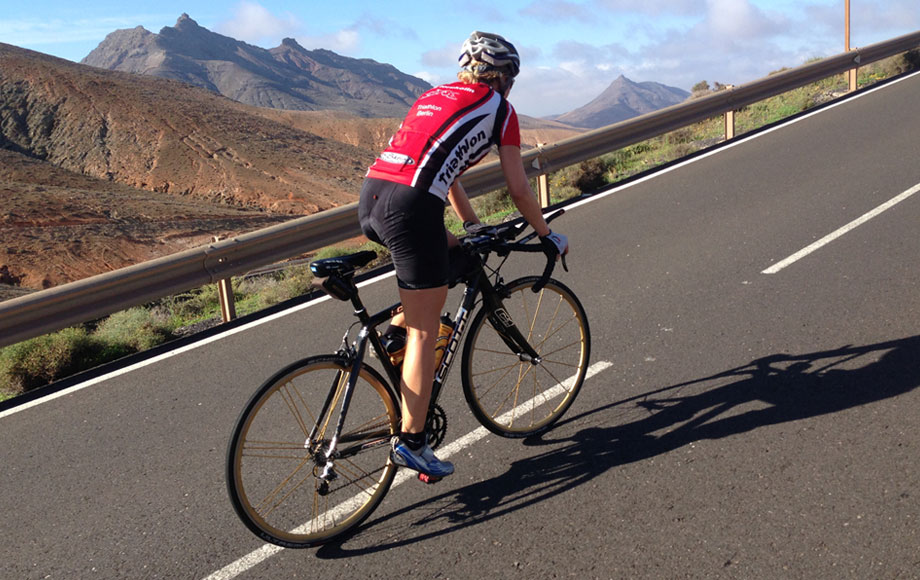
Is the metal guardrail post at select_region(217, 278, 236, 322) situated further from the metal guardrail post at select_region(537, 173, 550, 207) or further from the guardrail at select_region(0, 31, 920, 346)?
the metal guardrail post at select_region(537, 173, 550, 207)

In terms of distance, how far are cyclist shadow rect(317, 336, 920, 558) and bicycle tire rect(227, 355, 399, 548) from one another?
0.15 metres

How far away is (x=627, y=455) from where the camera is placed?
414 cm

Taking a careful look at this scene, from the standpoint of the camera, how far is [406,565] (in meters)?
3.46

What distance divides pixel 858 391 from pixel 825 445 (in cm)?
69

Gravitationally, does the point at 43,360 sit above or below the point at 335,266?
below

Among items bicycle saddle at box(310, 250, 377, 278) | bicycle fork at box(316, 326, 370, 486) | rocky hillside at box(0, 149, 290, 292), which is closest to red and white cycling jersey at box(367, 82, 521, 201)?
bicycle saddle at box(310, 250, 377, 278)

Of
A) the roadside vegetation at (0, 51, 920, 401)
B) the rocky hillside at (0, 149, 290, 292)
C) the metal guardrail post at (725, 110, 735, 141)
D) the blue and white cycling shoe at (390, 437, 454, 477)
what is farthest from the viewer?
the rocky hillside at (0, 149, 290, 292)

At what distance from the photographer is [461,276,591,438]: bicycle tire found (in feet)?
14.7

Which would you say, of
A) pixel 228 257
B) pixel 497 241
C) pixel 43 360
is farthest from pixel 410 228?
pixel 228 257

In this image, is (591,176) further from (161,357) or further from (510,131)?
(510,131)

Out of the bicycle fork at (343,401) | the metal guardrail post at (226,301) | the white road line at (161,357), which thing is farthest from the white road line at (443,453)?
the metal guardrail post at (226,301)

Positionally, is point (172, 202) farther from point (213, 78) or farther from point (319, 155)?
point (213, 78)

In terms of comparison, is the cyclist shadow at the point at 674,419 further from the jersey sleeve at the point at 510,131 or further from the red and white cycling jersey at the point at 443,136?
the jersey sleeve at the point at 510,131

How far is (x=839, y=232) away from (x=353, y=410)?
18.3ft
